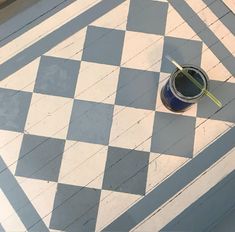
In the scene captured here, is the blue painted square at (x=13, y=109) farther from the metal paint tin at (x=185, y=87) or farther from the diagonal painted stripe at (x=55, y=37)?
the metal paint tin at (x=185, y=87)

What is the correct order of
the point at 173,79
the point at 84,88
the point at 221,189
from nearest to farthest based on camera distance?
the point at 173,79 → the point at 221,189 → the point at 84,88

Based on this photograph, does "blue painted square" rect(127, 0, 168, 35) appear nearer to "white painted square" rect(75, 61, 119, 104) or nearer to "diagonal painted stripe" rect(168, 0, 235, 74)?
"diagonal painted stripe" rect(168, 0, 235, 74)

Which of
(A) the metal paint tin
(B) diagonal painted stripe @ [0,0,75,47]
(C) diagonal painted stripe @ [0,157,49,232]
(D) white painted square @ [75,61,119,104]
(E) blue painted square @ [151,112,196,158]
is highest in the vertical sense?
(B) diagonal painted stripe @ [0,0,75,47]

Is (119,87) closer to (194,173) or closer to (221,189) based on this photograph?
(194,173)

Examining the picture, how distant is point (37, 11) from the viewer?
179cm

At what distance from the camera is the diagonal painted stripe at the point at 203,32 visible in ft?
5.70

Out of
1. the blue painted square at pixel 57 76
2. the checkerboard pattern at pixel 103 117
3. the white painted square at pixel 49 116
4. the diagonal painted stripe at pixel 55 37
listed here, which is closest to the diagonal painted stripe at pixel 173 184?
the checkerboard pattern at pixel 103 117

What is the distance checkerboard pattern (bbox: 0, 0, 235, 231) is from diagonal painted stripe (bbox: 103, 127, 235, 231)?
0.03 m

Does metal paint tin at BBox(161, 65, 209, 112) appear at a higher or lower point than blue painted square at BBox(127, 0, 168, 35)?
lower

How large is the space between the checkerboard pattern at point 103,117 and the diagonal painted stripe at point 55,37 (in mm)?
33

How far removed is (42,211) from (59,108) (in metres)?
0.44

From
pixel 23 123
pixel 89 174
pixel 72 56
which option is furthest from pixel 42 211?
pixel 72 56

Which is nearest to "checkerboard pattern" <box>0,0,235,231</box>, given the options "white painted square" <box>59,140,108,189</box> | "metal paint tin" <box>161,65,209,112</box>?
"white painted square" <box>59,140,108,189</box>

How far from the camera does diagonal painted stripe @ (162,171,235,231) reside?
1.56 metres
